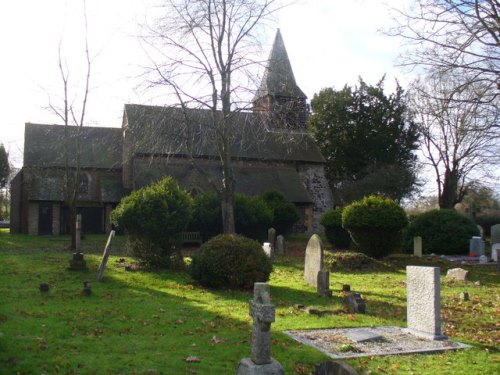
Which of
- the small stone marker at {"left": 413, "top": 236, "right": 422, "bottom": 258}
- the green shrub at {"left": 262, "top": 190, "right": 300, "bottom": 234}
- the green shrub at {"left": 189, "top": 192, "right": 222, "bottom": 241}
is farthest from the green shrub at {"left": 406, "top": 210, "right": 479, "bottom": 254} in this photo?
the green shrub at {"left": 189, "top": 192, "right": 222, "bottom": 241}

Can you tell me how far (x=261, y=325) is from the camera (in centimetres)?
576

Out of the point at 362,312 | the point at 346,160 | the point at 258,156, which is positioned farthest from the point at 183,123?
the point at 346,160

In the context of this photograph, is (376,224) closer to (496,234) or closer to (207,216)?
(496,234)

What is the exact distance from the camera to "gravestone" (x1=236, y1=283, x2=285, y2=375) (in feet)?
18.2

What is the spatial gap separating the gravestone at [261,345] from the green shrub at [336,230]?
795 inches

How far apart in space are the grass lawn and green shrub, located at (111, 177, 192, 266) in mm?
897

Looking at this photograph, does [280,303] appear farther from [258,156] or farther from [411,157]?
[411,157]

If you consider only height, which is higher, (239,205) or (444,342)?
(239,205)

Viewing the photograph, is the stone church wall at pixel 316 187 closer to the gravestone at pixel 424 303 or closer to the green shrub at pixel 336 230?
the green shrub at pixel 336 230

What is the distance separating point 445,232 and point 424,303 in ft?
56.3

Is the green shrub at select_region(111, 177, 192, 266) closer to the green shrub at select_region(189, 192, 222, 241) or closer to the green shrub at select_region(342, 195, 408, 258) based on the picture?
the green shrub at select_region(342, 195, 408, 258)

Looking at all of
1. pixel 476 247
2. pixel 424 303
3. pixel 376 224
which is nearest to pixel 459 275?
pixel 376 224

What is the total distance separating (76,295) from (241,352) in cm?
579

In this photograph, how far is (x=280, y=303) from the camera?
11.4 meters
